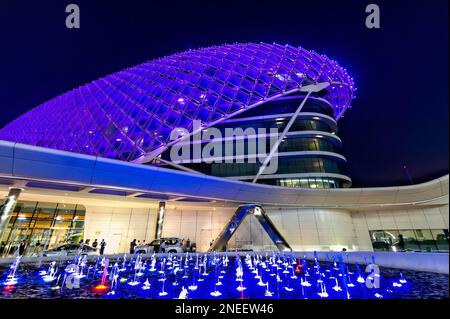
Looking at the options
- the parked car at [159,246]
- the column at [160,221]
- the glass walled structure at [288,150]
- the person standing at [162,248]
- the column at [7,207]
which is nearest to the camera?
the column at [7,207]

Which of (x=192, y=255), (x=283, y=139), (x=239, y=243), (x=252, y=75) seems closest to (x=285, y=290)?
(x=192, y=255)

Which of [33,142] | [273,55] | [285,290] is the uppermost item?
[273,55]

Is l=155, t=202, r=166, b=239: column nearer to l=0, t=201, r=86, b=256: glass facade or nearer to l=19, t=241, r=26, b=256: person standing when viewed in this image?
l=0, t=201, r=86, b=256: glass facade

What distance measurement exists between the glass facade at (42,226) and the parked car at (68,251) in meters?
9.23

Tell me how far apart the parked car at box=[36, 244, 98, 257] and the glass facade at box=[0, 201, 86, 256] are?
30.3ft

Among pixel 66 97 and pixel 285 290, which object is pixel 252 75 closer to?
pixel 285 290

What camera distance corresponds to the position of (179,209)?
112 feet

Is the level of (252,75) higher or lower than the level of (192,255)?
higher

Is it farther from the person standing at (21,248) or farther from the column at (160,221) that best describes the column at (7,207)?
the column at (160,221)

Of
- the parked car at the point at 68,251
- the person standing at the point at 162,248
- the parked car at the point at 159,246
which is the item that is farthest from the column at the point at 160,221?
the parked car at the point at 68,251

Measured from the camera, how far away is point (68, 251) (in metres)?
20.8

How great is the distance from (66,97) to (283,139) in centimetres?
4296

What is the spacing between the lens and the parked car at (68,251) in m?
19.8
